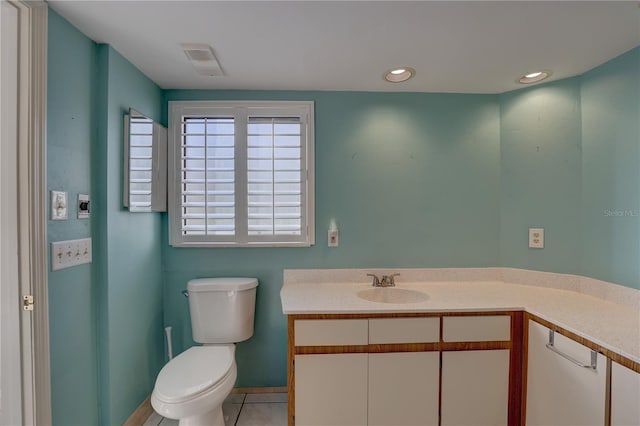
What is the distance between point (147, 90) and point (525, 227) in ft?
8.70

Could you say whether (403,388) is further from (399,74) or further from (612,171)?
(399,74)

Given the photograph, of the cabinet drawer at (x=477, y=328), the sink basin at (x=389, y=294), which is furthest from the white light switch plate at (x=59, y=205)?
the cabinet drawer at (x=477, y=328)

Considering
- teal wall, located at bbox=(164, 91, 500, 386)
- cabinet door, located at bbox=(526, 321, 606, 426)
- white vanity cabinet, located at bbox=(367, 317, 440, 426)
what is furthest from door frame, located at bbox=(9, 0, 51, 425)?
cabinet door, located at bbox=(526, 321, 606, 426)

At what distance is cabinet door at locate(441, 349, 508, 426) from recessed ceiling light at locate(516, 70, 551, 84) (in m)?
1.62

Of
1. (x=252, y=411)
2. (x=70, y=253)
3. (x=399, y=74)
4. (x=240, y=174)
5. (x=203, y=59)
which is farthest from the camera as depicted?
(x=240, y=174)

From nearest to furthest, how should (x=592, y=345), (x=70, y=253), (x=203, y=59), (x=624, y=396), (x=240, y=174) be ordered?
(x=624, y=396) → (x=592, y=345) → (x=70, y=253) → (x=203, y=59) → (x=240, y=174)

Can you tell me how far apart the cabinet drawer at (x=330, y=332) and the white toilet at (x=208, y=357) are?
472mm

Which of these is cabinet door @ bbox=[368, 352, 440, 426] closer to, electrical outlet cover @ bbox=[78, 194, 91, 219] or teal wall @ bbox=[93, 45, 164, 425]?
teal wall @ bbox=[93, 45, 164, 425]

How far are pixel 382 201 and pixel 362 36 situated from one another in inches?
41.7

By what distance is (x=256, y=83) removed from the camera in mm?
1974

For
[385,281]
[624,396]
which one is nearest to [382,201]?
[385,281]

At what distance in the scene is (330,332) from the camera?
153 cm

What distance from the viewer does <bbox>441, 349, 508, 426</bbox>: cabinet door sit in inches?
61.6

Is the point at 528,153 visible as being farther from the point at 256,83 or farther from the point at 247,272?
the point at 247,272
